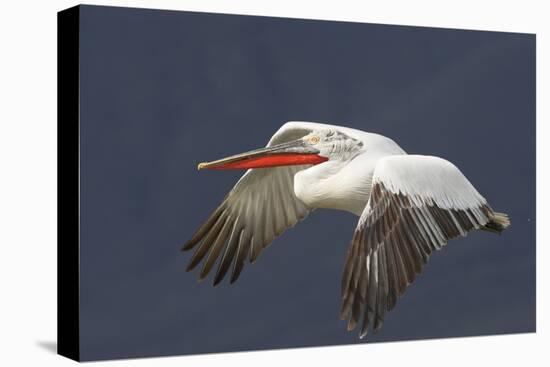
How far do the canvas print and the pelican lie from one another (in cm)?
2

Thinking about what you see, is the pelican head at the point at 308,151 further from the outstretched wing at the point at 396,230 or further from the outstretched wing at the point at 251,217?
the outstretched wing at the point at 396,230

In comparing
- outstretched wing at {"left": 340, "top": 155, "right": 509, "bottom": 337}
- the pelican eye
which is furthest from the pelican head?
outstretched wing at {"left": 340, "top": 155, "right": 509, "bottom": 337}

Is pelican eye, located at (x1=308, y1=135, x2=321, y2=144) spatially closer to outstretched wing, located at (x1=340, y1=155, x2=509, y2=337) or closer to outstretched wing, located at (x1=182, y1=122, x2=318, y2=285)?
outstretched wing, located at (x1=182, y1=122, x2=318, y2=285)

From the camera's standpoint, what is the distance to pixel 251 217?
10.6m

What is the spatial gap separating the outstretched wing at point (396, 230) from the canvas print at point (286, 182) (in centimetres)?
2

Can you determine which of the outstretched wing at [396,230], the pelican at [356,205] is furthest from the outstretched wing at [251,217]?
the outstretched wing at [396,230]

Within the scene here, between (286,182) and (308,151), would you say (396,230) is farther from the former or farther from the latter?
(286,182)

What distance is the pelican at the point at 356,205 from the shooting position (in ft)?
29.6

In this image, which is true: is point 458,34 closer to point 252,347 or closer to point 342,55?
point 342,55

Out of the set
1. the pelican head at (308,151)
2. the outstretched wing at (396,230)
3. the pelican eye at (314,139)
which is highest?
the pelican eye at (314,139)

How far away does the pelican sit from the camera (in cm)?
902

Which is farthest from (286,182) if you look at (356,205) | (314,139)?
(356,205)

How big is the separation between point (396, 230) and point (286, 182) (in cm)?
181

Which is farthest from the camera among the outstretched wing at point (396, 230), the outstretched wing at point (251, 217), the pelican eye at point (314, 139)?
the pelican eye at point (314, 139)
